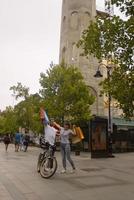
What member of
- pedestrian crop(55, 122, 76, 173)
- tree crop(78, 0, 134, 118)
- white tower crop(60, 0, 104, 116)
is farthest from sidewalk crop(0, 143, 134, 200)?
white tower crop(60, 0, 104, 116)

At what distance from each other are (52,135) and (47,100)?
24.6 meters

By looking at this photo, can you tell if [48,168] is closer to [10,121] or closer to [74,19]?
[74,19]

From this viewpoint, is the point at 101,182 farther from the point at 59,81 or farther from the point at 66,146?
the point at 59,81

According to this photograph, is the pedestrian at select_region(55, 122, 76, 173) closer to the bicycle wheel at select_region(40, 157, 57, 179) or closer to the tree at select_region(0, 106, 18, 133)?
the bicycle wheel at select_region(40, 157, 57, 179)

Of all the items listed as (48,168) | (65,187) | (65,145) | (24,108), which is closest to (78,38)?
(24,108)

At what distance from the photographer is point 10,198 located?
8508 millimetres

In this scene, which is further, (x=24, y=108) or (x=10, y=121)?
(x=10, y=121)

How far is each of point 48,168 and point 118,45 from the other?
6967 millimetres

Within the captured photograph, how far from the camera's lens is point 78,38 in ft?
165

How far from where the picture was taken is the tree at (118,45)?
16.3 m

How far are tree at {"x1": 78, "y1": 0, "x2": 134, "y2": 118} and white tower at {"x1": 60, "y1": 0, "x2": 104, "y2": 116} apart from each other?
103ft

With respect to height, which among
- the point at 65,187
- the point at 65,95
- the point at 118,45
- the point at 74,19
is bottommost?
the point at 65,187

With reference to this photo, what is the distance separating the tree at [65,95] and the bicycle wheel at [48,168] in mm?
23787

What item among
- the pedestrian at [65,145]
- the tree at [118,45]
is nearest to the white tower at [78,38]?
the tree at [118,45]
